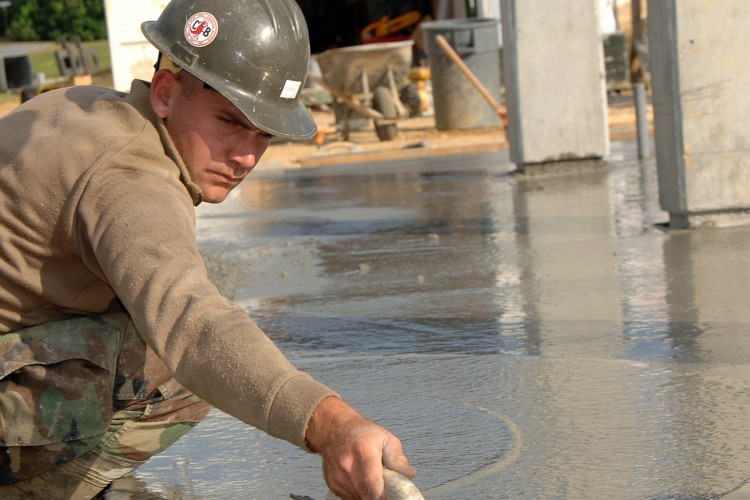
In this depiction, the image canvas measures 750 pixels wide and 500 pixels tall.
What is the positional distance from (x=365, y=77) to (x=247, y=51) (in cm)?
1522

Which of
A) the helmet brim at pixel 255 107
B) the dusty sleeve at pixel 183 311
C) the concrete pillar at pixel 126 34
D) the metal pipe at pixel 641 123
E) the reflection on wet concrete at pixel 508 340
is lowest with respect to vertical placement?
the reflection on wet concrete at pixel 508 340

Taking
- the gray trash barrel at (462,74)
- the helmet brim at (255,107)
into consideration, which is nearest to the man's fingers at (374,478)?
the helmet brim at (255,107)

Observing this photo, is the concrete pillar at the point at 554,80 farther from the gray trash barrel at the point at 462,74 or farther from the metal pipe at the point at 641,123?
the gray trash barrel at the point at 462,74

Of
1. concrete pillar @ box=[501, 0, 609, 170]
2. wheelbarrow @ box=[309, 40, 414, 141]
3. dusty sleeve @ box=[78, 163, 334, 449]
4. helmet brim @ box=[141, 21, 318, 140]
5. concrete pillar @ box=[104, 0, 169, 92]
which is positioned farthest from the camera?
concrete pillar @ box=[104, 0, 169, 92]

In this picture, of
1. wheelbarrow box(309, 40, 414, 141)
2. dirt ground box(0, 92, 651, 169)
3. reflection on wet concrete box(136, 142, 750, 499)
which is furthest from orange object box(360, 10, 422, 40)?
reflection on wet concrete box(136, 142, 750, 499)

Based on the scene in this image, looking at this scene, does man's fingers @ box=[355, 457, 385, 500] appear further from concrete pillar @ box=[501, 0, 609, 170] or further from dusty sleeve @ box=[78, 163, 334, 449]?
concrete pillar @ box=[501, 0, 609, 170]

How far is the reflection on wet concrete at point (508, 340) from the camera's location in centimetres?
346

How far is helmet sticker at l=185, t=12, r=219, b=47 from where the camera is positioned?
116 inches

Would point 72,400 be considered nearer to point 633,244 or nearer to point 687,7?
point 633,244

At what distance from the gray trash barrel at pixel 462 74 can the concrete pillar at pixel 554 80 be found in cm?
610

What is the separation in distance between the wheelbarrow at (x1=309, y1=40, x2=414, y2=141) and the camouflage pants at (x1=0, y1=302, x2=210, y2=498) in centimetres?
1422

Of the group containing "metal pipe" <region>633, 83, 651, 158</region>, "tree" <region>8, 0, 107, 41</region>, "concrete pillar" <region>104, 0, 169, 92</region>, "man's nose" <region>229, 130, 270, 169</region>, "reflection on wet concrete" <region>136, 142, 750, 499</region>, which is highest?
"tree" <region>8, 0, 107, 41</region>

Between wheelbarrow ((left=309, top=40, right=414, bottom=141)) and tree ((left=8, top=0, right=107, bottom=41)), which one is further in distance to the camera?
tree ((left=8, top=0, right=107, bottom=41))

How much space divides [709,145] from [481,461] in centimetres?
418
